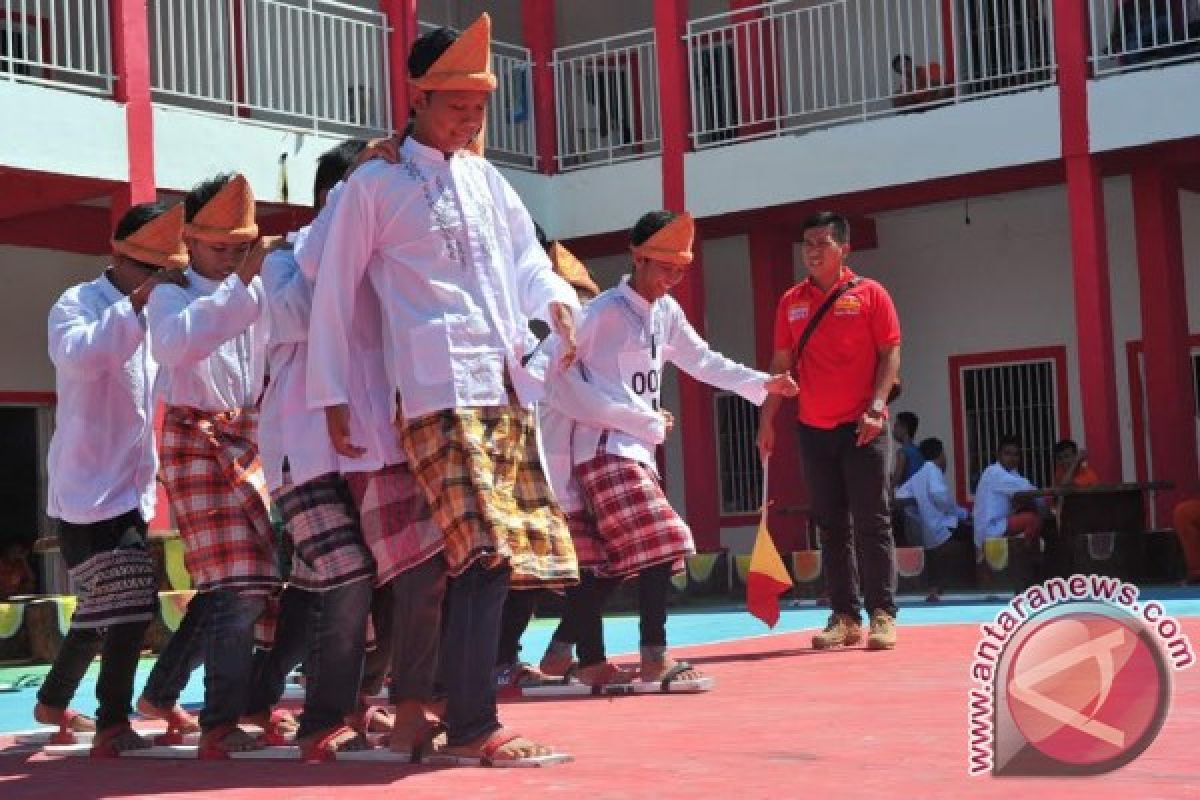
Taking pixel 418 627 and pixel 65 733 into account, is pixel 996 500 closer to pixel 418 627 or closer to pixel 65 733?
pixel 65 733

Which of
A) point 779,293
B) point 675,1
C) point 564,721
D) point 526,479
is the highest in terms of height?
point 675,1

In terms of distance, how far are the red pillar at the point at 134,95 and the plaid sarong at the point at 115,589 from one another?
8.21m

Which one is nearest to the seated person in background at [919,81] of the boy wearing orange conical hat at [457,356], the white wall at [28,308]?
the white wall at [28,308]

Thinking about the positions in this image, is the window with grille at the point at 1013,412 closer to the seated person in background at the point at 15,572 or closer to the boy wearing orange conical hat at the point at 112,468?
the seated person in background at the point at 15,572

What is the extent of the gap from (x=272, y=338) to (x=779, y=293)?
13529 millimetres

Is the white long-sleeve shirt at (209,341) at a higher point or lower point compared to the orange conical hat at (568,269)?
lower

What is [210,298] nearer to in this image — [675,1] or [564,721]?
[564,721]

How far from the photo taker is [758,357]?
736 inches

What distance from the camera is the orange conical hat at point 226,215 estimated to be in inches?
210

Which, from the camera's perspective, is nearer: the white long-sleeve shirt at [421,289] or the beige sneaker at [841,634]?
the white long-sleeve shirt at [421,289]

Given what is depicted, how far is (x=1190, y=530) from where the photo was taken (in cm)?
1462

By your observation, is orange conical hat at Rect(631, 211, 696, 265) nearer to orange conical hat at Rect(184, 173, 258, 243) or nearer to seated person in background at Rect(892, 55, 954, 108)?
orange conical hat at Rect(184, 173, 258, 243)

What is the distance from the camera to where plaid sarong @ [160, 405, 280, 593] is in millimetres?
5387

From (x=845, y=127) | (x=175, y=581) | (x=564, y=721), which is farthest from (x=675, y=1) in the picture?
(x=564, y=721)
